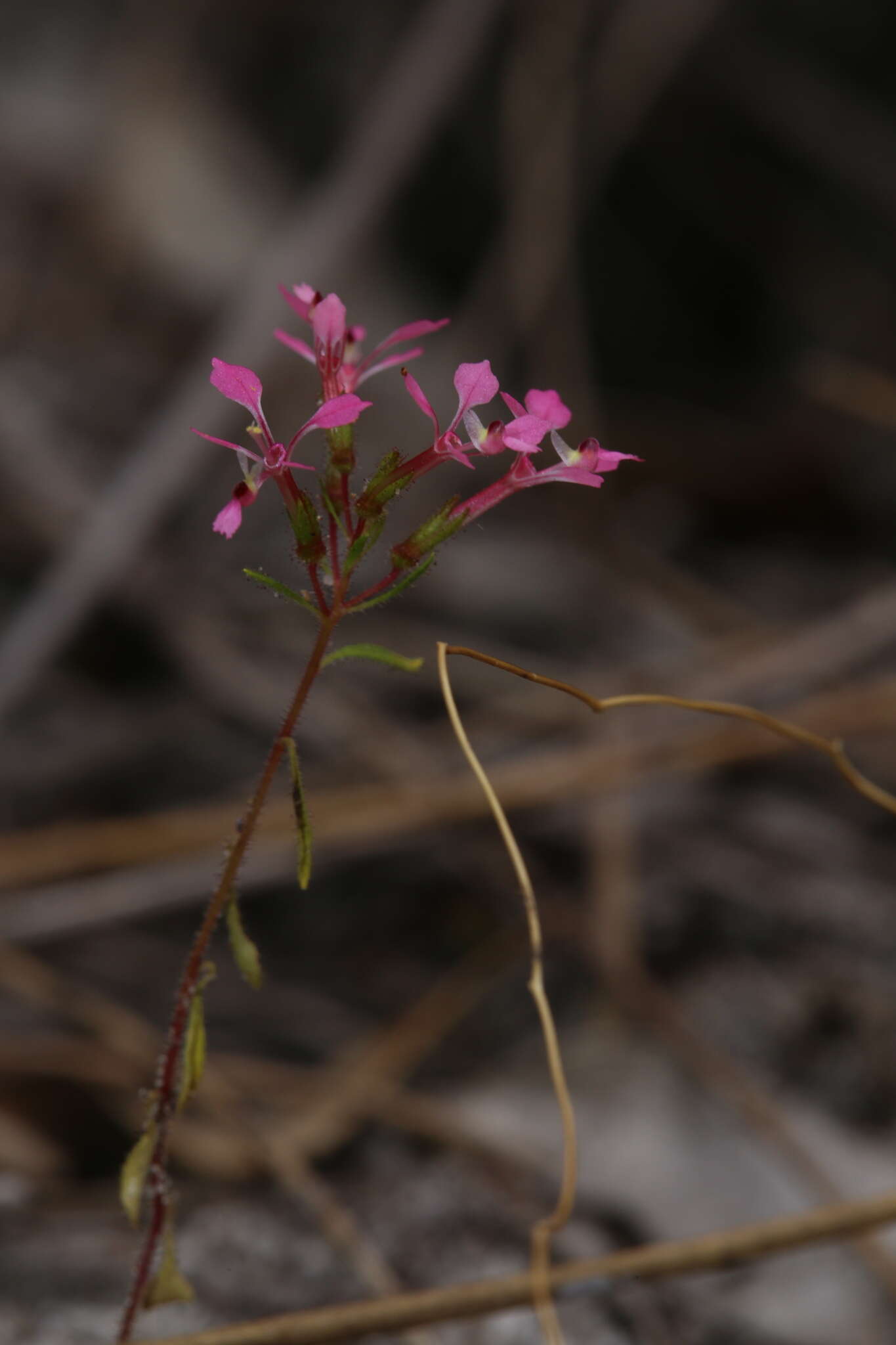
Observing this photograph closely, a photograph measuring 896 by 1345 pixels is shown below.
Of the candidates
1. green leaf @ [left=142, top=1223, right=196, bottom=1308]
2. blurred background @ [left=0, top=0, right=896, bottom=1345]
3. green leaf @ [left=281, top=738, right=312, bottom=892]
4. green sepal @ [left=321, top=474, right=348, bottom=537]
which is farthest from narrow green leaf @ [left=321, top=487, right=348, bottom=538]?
blurred background @ [left=0, top=0, right=896, bottom=1345]

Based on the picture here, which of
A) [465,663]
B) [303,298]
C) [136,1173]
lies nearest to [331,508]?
[303,298]

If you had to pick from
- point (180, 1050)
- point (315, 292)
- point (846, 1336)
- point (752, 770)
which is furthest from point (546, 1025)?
point (752, 770)

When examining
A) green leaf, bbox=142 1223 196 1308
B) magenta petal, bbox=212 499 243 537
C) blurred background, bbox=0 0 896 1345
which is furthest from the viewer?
blurred background, bbox=0 0 896 1345

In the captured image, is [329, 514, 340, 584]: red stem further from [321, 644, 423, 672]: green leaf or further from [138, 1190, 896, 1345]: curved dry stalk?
[138, 1190, 896, 1345]: curved dry stalk

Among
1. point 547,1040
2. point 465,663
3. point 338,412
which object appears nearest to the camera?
point 338,412

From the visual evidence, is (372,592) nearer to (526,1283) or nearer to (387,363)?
(387,363)

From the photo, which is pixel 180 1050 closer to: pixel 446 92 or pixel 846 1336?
pixel 846 1336
